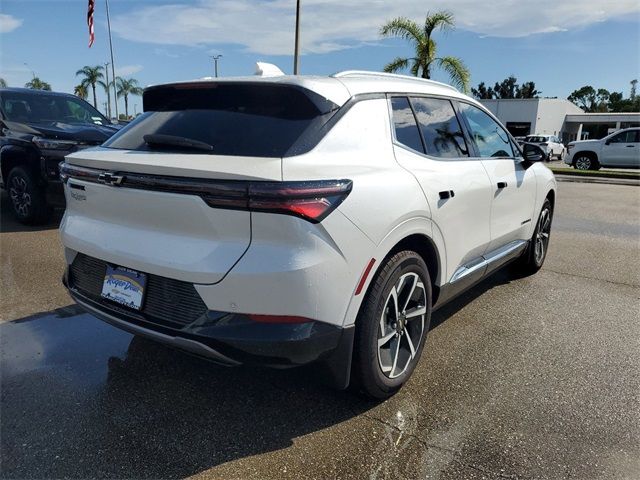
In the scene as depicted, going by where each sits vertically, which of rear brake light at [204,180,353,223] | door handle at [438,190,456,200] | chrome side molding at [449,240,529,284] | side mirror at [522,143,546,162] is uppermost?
side mirror at [522,143,546,162]

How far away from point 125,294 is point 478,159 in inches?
102

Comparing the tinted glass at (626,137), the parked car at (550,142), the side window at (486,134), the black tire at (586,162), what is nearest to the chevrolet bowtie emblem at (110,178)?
the side window at (486,134)

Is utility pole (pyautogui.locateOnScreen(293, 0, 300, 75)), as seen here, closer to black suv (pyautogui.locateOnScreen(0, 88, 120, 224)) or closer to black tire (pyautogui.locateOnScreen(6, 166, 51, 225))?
black suv (pyautogui.locateOnScreen(0, 88, 120, 224))

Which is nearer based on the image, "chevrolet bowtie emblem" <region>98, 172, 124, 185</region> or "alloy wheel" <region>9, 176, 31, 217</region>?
"chevrolet bowtie emblem" <region>98, 172, 124, 185</region>

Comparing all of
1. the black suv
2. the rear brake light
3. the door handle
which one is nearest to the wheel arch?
the black suv

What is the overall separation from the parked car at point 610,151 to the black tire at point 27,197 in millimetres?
21108

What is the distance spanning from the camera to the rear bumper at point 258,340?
2.15 metres

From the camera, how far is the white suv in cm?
212

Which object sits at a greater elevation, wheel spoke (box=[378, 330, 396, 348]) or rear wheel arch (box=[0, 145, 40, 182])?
rear wheel arch (box=[0, 145, 40, 182])

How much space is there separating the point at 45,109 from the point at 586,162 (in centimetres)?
2093

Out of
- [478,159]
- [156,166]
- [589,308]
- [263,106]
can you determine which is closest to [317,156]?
[263,106]

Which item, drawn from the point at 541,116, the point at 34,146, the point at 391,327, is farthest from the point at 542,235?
the point at 541,116

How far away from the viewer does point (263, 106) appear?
247 centimetres

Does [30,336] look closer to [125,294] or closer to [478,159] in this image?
[125,294]
